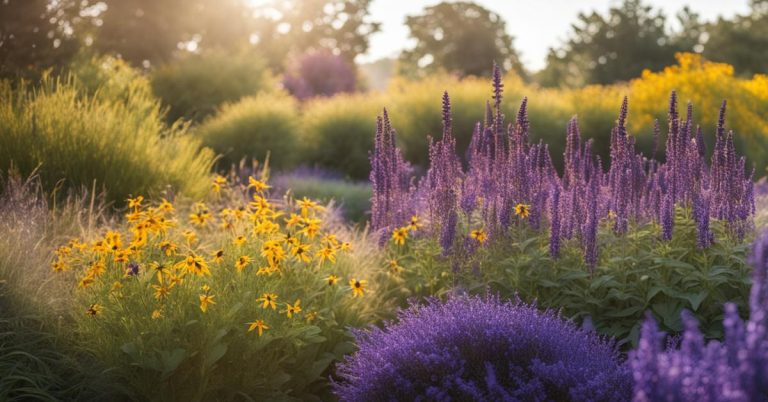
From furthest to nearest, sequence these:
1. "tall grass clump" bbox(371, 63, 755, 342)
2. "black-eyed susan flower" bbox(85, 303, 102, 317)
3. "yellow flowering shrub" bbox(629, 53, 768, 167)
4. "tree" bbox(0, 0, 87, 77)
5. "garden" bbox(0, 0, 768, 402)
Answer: "yellow flowering shrub" bbox(629, 53, 768, 167) < "tree" bbox(0, 0, 87, 77) < "tall grass clump" bbox(371, 63, 755, 342) < "black-eyed susan flower" bbox(85, 303, 102, 317) < "garden" bbox(0, 0, 768, 402)

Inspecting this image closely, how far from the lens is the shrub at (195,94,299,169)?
41.0 ft

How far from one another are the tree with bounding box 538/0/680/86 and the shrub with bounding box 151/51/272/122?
19240mm

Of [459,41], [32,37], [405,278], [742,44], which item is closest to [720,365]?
[405,278]

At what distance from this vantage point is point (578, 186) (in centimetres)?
459

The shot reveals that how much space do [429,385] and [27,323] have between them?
93.5 inches

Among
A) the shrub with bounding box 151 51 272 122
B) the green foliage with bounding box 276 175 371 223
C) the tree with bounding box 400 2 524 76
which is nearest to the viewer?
the green foliage with bounding box 276 175 371 223

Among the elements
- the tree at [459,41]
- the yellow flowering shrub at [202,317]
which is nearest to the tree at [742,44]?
the tree at [459,41]

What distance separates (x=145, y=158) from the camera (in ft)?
24.1

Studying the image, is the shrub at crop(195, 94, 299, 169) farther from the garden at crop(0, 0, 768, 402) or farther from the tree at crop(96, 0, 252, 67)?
the tree at crop(96, 0, 252, 67)

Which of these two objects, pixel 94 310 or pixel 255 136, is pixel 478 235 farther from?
pixel 255 136

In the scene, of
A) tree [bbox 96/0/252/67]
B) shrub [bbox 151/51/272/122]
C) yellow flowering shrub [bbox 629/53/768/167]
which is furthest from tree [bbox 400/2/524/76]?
yellow flowering shrub [bbox 629/53/768/167]

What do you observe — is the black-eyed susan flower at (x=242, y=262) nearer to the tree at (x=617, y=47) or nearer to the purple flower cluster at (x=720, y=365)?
the purple flower cluster at (x=720, y=365)

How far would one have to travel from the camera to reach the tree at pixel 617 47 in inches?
1286

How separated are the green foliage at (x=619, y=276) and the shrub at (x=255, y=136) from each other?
318 inches
